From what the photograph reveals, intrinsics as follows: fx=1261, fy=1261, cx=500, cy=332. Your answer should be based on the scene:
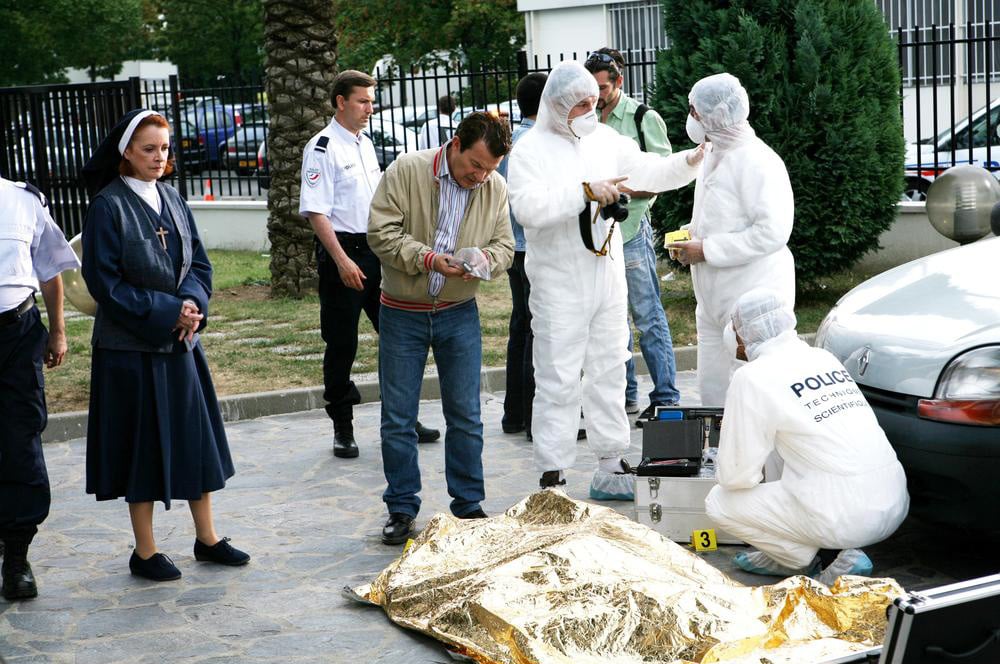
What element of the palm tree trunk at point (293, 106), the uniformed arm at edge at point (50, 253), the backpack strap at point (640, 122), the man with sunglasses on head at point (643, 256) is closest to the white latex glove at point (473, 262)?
the uniformed arm at edge at point (50, 253)

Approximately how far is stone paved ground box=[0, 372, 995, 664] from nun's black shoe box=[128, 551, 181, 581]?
0.15 feet

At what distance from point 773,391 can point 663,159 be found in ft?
6.79

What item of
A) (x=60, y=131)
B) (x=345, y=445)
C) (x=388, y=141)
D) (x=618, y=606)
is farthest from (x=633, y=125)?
(x=388, y=141)

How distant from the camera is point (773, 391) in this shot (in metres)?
4.87

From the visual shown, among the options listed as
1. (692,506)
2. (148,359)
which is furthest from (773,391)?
(148,359)

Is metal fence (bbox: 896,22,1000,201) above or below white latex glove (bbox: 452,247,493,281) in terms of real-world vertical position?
above

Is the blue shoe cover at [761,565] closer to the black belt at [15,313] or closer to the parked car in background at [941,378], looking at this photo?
the parked car in background at [941,378]

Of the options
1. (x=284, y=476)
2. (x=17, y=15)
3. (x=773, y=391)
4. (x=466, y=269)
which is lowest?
(x=284, y=476)

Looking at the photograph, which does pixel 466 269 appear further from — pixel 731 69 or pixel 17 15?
pixel 17 15

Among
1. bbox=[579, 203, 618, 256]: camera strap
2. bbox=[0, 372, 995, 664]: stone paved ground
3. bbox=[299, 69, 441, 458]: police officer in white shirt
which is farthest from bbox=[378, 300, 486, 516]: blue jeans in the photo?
bbox=[299, 69, 441, 458]: police officer in white shirt

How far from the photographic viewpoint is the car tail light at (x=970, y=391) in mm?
Answer: 4645

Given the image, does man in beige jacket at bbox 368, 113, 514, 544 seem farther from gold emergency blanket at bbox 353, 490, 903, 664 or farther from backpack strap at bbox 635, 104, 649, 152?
backpack strap at bbox 635, 104, 649, 152

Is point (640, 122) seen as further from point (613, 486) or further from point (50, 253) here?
point (50, 253)

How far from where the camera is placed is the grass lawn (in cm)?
911
